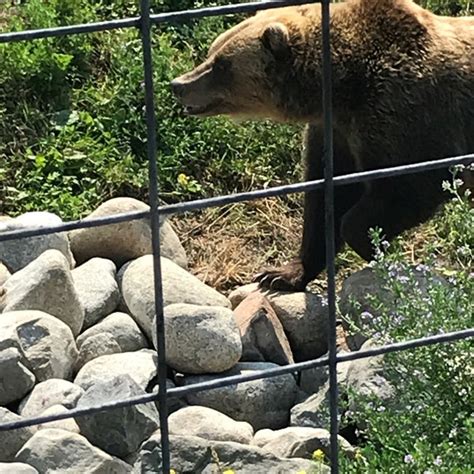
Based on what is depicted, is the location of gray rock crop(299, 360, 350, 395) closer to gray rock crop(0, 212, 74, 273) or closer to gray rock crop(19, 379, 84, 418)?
gray rock crop(19, 379, 84, 418)

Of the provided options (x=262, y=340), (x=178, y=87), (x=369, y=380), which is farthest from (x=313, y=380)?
(x=178, y=87)

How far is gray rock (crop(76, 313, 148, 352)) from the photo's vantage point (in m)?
Answer: 5.11

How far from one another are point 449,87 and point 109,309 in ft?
5.53

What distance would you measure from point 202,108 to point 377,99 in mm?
875

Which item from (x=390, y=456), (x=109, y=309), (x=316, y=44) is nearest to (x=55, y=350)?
(x=109, y=309)

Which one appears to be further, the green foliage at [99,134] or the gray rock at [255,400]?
the green foliage at [99,134]

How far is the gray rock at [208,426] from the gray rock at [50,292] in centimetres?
75

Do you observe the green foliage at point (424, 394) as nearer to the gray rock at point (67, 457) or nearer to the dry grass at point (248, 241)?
the gray rock at point (67, 457)

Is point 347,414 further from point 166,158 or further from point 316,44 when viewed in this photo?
point 166,158

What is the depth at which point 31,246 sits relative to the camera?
5.60 metres

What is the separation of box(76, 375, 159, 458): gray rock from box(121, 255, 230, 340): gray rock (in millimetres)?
787

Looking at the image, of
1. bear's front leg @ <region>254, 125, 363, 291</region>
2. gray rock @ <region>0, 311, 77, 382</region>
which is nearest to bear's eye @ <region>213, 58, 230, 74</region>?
bear's front leg @ <region>254, 125, 363, 291</region>

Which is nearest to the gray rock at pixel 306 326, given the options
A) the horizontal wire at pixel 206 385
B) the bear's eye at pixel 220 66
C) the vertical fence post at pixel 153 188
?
the bear's eye at pixel 220 66

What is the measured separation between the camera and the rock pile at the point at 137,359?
4.05 m
